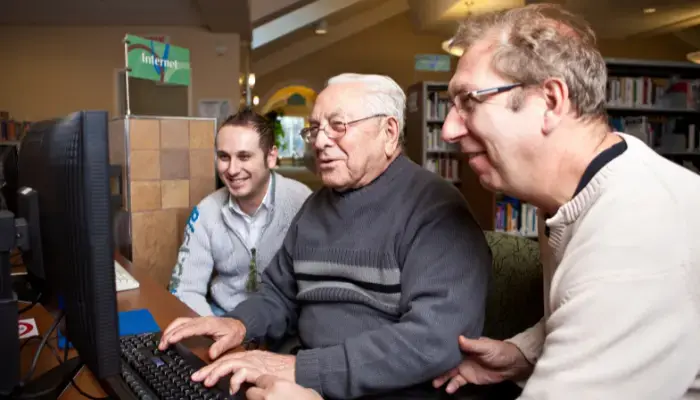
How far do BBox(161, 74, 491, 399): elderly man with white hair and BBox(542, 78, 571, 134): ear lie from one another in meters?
0.39

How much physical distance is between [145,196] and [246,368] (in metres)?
1.50

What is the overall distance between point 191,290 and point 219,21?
563 centimetres

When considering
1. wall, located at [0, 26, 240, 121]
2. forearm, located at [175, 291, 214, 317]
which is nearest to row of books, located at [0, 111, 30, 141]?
wall, located at [0, 26, 240, 121]

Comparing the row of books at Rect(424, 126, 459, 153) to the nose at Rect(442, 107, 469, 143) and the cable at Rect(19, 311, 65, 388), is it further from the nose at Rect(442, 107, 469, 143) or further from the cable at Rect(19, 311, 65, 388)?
the cable at Rect(19, 311, 65, 388)

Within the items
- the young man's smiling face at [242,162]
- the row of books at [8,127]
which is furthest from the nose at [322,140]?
the row of books at [8,127]

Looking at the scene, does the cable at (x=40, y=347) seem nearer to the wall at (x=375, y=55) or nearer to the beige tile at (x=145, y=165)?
the beige tile at (x=145, y=165)

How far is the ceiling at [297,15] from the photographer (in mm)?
6492

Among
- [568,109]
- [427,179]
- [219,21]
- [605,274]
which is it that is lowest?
[605,274]

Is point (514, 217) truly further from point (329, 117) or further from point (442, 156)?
point (329, 117)

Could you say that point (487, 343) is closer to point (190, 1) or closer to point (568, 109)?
point (568, 109)

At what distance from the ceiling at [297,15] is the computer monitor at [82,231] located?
4552mm

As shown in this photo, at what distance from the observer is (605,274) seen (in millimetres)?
727

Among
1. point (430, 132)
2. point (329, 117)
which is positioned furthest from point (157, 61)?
point (430, 132)

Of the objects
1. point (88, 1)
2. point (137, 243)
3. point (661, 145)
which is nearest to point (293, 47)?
point (88, 1)
